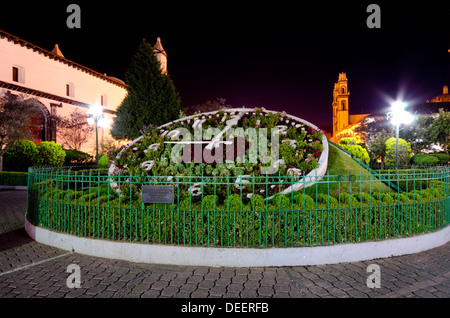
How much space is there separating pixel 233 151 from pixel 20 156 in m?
19.2

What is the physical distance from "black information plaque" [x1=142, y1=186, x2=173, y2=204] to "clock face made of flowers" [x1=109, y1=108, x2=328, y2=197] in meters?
0.89

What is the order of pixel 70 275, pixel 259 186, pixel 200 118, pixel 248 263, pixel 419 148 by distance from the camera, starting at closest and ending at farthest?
pixel 70 275 → pixel 248 263 → pixel 259 186 → pixel 200 118 → pixel 419 148

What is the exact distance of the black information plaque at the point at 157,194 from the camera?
5.70 m

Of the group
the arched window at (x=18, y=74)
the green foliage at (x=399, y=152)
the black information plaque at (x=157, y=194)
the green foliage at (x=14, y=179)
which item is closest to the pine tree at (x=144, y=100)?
the green foliage at (x=14, y=179)

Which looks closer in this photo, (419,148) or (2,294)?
(2,294)

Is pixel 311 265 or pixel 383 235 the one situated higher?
pixel 383 235

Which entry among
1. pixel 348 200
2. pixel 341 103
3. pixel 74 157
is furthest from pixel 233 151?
pixel 341 103

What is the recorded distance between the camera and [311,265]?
5.45 meters

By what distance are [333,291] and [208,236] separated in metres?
2.18

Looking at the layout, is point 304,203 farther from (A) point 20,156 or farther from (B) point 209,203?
(A) point 20,156

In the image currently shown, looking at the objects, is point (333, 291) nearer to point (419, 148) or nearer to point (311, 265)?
point (311, 265)

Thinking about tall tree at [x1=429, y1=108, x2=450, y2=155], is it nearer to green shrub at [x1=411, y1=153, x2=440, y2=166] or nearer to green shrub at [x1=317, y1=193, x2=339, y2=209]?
green shrub at [x1=411, y1=153, x2=440, y2=166]

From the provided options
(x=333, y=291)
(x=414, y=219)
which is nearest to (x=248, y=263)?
(x=333, y=291)

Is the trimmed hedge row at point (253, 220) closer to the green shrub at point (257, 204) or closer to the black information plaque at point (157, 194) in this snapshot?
the green shrub at point (257, 204)
